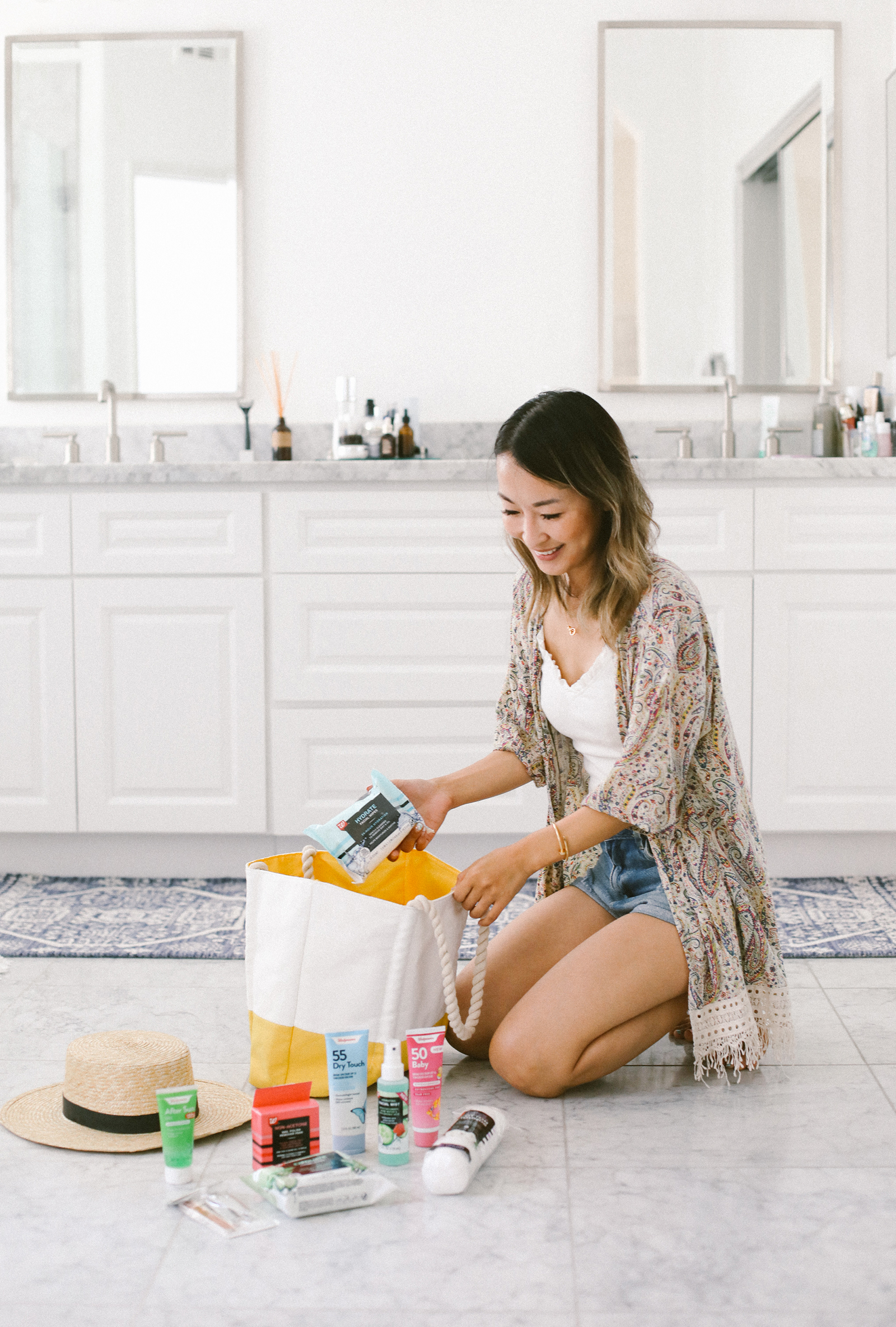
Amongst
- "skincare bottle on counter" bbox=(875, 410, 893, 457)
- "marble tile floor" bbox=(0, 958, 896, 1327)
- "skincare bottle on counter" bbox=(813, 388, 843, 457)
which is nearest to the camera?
"marble tile floor" bbox=(0, 958, 896, 1327)

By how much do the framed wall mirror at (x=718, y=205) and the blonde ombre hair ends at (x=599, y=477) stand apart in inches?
66.8

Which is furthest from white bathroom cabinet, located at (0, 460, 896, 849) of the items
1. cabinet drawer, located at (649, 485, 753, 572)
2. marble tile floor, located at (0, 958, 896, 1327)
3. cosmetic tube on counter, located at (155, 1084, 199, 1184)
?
cosmetic tube on counter, located at (155, 1084, 199, 1184)

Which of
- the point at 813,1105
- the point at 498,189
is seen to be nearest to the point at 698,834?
the point at 813,1105

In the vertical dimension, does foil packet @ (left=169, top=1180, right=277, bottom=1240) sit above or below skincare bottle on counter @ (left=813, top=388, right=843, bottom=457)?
below

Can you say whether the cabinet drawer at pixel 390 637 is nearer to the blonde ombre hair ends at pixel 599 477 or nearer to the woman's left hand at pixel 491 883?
the blonde ombre hair ends at pixel 599 477

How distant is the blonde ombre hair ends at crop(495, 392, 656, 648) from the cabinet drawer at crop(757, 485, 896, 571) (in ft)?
3.58

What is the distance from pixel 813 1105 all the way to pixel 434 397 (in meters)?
2.16

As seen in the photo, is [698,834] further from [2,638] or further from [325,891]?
[2,638]

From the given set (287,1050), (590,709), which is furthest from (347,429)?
(287,1050)

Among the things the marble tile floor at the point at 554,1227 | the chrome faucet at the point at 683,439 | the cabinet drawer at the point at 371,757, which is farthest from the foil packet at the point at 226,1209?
the chrome faucet at the point at 683,439

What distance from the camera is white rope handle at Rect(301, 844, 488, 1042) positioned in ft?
5.47

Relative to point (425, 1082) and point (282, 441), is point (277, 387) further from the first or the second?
point (425, 1082)

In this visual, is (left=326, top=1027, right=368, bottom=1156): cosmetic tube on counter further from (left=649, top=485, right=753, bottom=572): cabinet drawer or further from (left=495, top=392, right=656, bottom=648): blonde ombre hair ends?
(left=649, top=485, right=753, bottom=572): cabinet drawer

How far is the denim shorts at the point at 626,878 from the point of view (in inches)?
71.4
